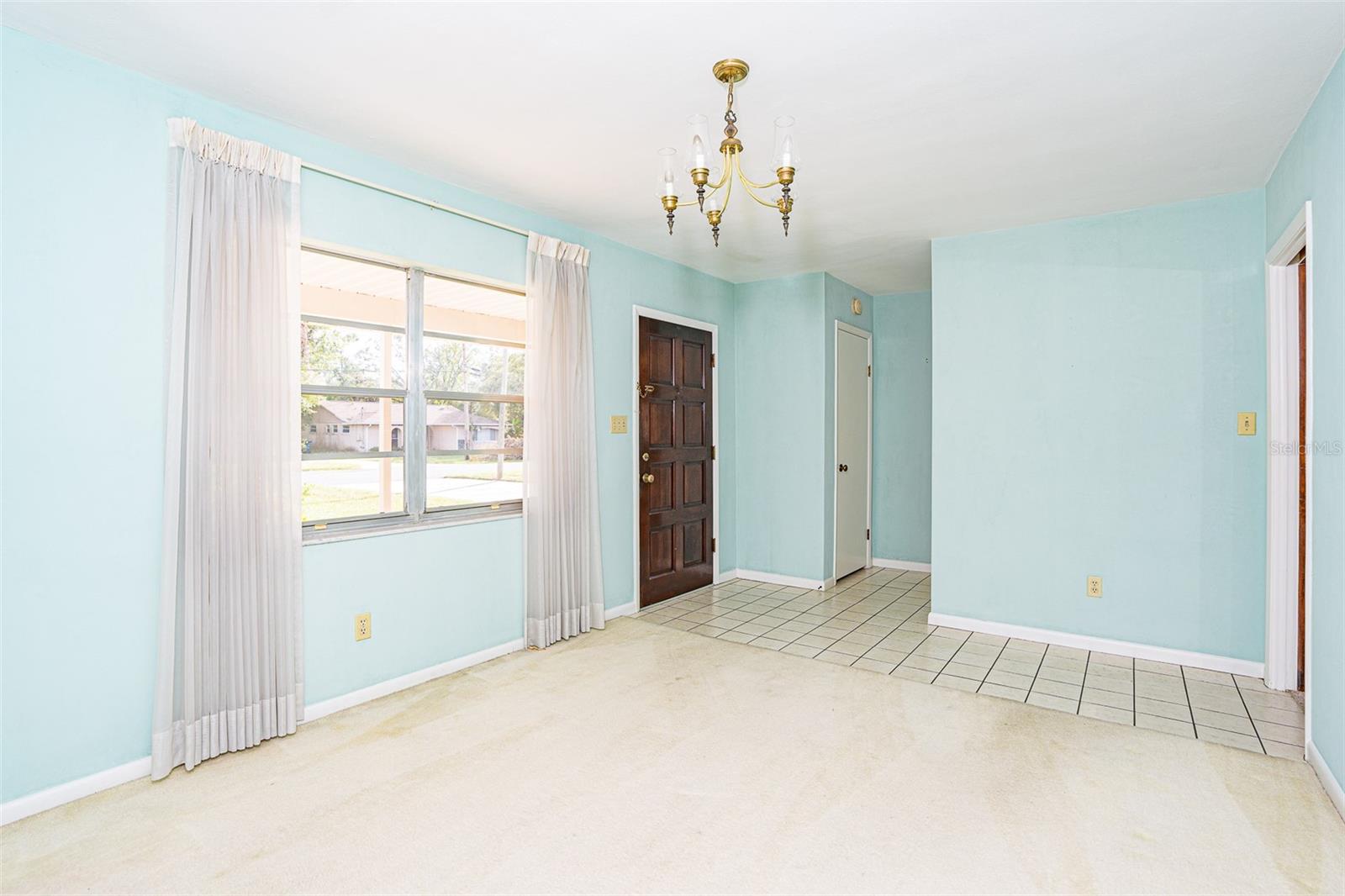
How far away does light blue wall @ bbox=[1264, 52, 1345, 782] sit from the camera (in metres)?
2.30

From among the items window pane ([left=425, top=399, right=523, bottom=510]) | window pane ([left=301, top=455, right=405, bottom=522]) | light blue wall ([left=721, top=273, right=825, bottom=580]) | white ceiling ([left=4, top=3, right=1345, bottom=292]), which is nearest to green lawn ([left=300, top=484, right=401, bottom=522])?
window pane ([left=301, top=455, right=405, bottom=522])

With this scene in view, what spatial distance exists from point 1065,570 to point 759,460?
2.37 meters

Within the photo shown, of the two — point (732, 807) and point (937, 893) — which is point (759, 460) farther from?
point (937, 893)

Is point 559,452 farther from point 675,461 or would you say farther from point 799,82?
point 799,82

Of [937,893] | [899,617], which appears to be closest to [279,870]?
[937,893]

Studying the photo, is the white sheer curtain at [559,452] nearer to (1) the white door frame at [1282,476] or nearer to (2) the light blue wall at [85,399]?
(2) the light blue wall at [85,399]

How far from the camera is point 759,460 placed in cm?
572

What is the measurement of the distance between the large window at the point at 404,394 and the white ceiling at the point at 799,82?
0.60m

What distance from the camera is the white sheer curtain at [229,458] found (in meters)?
2.54

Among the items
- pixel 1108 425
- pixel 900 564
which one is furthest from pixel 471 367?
pixel 900 564

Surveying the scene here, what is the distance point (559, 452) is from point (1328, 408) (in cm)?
336

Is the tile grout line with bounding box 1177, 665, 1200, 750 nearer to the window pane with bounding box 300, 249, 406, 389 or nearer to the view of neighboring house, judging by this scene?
the view of neighboring house

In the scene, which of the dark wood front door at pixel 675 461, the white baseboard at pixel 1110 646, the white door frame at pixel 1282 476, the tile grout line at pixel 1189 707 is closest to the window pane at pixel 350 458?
the dark wood front door at pixel 675 461

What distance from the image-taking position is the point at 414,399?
3480mm
